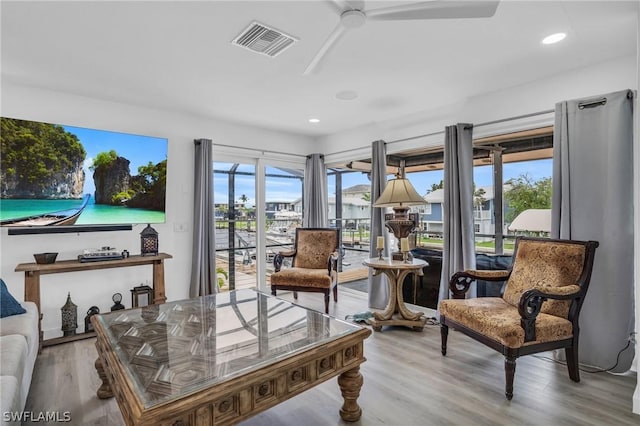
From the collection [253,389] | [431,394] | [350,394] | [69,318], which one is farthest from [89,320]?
[431,394]

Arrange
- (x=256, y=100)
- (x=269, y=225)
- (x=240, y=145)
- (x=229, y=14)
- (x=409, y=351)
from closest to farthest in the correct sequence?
(x=229, y=14) → (x=409, y=351) → (x=256, y=100) → (x=240, y=145) → (x=269, y=225)

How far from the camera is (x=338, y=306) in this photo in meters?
4.32

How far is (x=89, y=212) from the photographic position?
335 cm

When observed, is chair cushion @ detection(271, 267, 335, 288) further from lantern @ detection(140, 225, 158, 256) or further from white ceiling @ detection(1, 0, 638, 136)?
white ceiling @ detection(1, 0, 638, 136)

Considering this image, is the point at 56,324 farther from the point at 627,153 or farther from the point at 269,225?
the point at 627,153

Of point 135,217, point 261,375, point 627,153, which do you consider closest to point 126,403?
point 261,375

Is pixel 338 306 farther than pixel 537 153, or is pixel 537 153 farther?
pixel 338 306

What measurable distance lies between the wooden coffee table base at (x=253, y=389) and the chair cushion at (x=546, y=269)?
4.98ft

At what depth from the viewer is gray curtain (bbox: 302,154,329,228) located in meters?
5.23

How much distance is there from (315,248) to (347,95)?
200 cm

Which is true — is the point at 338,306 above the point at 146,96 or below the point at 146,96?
below

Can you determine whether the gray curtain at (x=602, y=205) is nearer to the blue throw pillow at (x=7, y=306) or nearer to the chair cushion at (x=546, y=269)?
the chair cushion at (x=546, y=269)

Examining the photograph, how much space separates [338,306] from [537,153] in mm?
2804

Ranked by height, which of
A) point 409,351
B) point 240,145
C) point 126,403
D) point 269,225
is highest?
point 240,145
